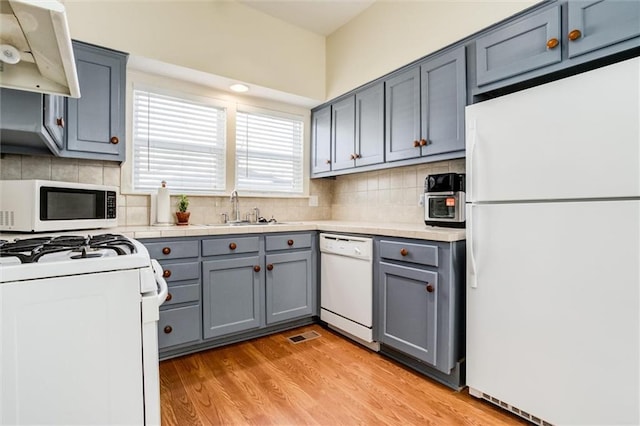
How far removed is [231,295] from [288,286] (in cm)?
48

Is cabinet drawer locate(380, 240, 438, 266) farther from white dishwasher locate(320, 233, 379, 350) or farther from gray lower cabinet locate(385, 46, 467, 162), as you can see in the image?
gray lower cabinet locate(385, 46, 467, 162)

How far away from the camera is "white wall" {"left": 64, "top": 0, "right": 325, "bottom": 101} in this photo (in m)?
2.23

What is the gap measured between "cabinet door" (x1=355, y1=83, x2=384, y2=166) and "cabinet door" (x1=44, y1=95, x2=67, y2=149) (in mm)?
2105

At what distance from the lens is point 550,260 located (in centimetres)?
150

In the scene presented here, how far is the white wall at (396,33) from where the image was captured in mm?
2043

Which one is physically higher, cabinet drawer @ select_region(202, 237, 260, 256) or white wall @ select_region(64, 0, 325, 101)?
white wall @ select_region(64, 0, 325, 101)

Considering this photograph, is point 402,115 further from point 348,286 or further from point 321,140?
point 348,286

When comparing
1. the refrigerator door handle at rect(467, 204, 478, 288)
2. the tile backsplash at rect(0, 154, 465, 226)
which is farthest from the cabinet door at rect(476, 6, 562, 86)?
the refrigerator door handle at rect(467, 204, 478, 288)

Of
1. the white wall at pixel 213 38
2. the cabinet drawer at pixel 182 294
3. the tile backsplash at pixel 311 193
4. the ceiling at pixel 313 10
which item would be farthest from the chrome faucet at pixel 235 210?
the ceiling at pixel 313 10

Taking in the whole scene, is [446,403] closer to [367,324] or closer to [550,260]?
[367,324]

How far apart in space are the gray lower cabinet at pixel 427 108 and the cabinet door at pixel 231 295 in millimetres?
1409

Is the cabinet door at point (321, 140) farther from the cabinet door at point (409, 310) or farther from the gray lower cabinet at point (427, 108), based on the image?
the cabinet door at point (409, 310)

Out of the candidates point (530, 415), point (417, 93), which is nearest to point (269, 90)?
point (417, 93)

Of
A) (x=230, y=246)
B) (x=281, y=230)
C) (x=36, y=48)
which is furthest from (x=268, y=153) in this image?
(x=36, y=48)
